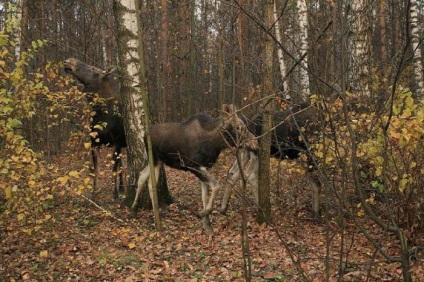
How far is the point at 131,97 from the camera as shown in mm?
8859

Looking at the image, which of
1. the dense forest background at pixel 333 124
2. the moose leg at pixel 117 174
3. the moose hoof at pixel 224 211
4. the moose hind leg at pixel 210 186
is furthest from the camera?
the moose leg at pixel 117 174

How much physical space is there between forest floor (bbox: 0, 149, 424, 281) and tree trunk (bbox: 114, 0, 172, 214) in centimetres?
97

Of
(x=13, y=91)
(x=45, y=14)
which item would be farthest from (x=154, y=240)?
(x=45, y=14)

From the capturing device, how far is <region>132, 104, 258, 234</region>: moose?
8062mm

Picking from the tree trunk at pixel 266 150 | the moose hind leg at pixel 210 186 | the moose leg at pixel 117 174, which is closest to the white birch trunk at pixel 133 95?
the moose leg at pixel 117 174

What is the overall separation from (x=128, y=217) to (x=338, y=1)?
251 inches

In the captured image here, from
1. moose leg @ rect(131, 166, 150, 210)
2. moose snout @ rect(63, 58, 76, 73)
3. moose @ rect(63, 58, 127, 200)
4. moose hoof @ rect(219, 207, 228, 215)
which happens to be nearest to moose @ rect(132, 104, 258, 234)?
moose leg @ rect(131, 166, 150, 210)

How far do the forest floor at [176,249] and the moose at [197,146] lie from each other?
58 centimetres

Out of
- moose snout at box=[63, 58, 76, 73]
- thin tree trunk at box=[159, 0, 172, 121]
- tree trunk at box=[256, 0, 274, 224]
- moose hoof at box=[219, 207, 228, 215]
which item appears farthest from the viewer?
thin tree trunk at box=[159, 0, 172, 121]

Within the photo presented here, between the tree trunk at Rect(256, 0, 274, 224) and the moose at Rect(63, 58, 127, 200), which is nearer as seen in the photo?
the tree trunk at Rect(256, 0, 274, 224)

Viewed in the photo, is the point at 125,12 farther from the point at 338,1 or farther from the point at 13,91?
the point at 338,1

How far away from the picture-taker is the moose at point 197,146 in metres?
8.06

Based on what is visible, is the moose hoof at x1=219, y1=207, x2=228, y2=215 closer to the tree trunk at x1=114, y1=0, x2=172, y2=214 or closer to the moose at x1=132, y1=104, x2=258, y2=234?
the moose at x1=132, y1=104, x2=258, y2=234

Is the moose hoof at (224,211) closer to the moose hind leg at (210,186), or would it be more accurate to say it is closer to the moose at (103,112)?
the moose hind leg at (210,186)
